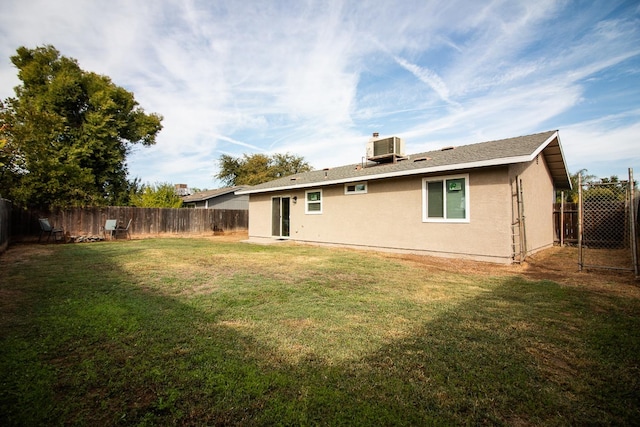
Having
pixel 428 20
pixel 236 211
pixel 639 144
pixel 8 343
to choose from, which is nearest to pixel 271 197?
pixel 236 211

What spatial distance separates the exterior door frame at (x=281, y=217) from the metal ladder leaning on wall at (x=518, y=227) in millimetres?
9428

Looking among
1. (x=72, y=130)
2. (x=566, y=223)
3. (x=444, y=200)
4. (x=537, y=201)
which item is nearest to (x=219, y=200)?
(x=72, y=130)

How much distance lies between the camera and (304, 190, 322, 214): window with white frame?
12828 mm

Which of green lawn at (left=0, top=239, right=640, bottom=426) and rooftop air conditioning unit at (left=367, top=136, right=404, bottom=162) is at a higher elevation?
rooftop air conditioning unit at (left=367, top=136, right=404, bottom=162)

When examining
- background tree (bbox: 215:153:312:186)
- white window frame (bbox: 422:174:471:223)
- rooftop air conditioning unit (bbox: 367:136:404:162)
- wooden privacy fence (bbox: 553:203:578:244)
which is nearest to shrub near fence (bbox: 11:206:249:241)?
rooftop air conditioning unit (bbox: 367:136:404:162)

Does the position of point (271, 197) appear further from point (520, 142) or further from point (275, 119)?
point (520, 142)

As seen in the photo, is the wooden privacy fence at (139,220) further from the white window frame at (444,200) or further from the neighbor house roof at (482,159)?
the white window frame at (444,200)

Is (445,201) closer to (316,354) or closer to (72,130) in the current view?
(316,354)

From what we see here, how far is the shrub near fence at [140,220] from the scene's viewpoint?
13.2m

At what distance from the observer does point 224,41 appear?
11.1 m

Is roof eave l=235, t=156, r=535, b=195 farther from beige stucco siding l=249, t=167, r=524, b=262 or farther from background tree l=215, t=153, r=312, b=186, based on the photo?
background tree l=215, t=153, r=312, b=186

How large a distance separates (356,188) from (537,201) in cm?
647

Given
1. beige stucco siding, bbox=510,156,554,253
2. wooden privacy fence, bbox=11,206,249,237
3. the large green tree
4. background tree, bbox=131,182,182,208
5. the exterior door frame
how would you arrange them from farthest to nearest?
background tree, bbox=131,182,182,208 < the exterior door frame < the large green tree < wooden privacy fence, bbox=11,206,249,237 < beige stucco siding, bbox=510,156,554,253

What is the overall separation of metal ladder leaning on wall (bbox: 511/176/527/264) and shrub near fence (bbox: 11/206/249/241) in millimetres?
17549
